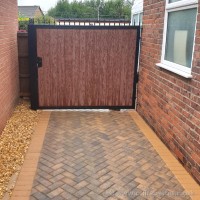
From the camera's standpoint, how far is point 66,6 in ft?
146

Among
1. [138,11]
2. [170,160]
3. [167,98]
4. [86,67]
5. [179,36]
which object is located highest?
[138,11]

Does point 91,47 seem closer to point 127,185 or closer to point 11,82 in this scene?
point 11,82

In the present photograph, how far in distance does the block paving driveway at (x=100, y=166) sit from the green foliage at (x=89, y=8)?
32.1 meters

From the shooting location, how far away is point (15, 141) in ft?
16.8

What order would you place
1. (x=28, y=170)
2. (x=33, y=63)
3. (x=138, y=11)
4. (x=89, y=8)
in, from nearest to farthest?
(x=28, y=170)
(x=33, y=63)
(x=138, y=11)
(x=89, y=8)

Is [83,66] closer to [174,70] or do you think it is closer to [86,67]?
[86,67]

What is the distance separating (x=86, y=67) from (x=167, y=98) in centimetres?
252

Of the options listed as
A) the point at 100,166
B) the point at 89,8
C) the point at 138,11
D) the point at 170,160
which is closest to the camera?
the point at 100,166

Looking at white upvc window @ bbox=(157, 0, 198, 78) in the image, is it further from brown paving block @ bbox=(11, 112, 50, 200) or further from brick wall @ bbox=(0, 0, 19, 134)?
brick wall @ bbox=(0, 0, 19, 134)

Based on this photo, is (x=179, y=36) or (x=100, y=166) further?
(x=179, y=36)

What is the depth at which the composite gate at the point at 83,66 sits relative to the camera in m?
6.72

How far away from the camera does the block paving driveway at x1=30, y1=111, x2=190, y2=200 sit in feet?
12.0

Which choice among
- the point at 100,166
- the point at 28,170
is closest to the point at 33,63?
the point at 28,170

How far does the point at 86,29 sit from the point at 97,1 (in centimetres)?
4023
